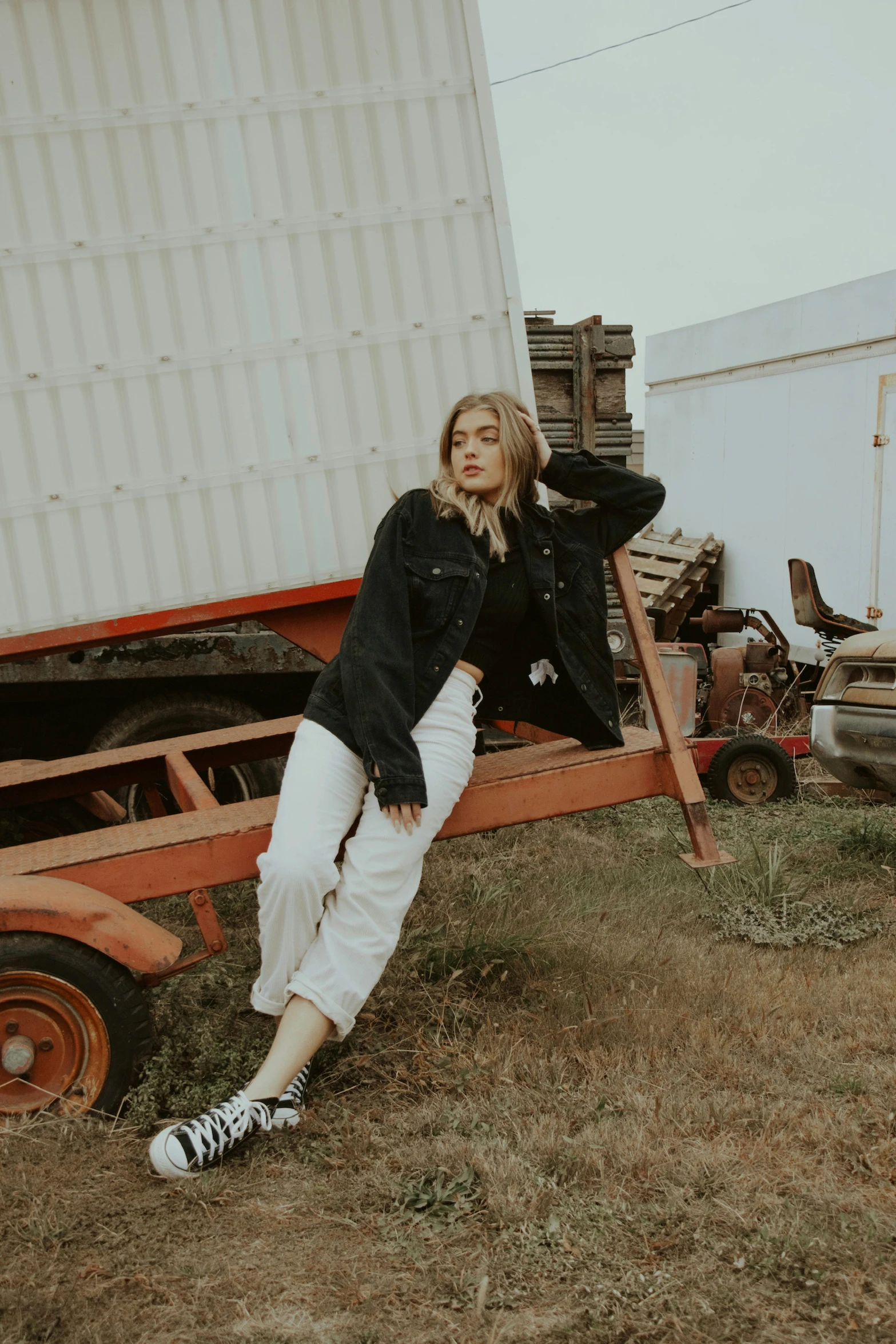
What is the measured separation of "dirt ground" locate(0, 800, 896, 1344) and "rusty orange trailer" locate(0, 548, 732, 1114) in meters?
0.17

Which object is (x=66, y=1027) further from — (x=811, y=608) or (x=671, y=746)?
(x=811, y=608)

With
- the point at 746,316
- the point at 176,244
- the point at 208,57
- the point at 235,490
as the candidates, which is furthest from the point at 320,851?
the point at 746,316

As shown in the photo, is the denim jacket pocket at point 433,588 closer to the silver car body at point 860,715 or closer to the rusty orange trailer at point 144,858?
the rusty orange trailer at point 144,858

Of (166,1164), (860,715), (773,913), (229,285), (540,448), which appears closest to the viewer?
(166,1164)

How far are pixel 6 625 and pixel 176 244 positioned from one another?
139 centimetres

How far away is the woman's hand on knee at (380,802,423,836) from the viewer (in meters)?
2.85

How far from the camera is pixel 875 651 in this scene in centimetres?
504

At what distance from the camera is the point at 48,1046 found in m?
2.85

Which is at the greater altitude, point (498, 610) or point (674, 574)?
point (498, 610)

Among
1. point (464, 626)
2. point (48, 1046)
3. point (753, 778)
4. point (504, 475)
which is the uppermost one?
point (504, 475)

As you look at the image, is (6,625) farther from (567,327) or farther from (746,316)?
(746,316)

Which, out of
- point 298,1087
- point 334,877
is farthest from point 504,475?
point 298,1087

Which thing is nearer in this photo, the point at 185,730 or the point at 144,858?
the point at 144,858

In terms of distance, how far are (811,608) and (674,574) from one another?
3.30 m
